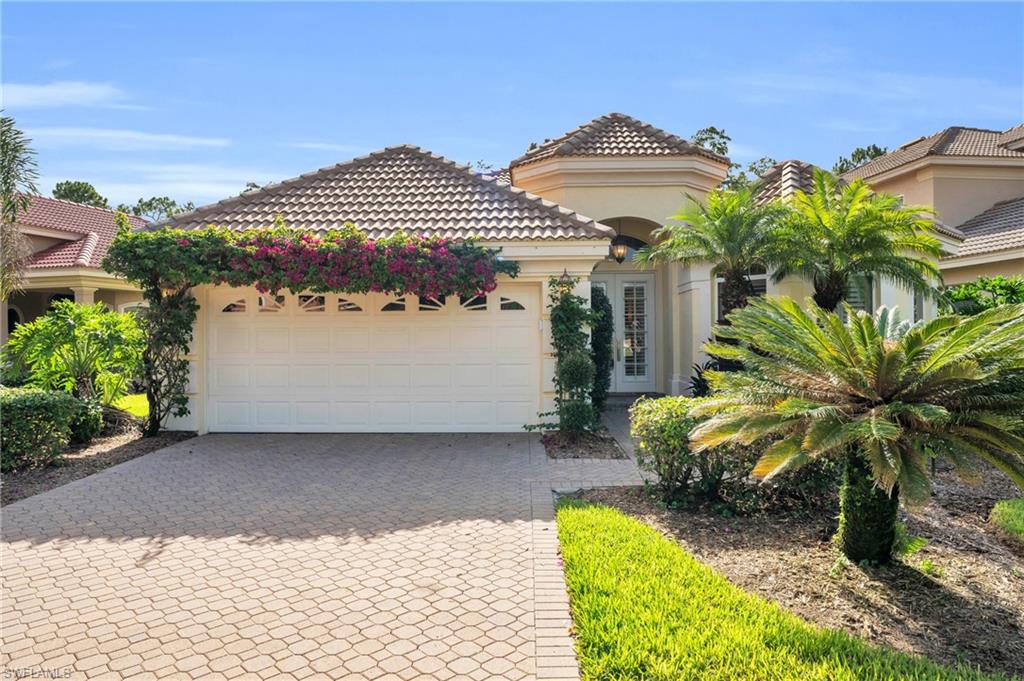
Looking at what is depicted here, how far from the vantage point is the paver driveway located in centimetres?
378

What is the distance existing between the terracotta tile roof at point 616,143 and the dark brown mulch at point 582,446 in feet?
24.4

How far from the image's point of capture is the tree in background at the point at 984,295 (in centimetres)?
1282

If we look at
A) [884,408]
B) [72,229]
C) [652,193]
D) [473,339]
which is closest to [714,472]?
[884,408]

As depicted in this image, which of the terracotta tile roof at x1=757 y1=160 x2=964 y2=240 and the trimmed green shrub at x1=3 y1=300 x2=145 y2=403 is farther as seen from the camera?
the terracotta tile roof at x1=757 y1=160 x2=964 y2=240

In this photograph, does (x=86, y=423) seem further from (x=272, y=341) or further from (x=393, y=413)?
(x=393, y=413)

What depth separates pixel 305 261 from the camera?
9.70 metres

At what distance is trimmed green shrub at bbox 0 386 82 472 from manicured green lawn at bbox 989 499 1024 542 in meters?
11.9

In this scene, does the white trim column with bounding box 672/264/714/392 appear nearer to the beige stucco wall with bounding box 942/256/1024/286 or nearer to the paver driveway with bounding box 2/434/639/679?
the paver driveway with bounding box 2/434/639/679

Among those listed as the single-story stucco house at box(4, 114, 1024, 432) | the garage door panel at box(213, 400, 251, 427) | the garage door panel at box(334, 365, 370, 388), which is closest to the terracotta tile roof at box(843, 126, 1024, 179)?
the single-story stucco house at box(4, 114, 1024, 432)

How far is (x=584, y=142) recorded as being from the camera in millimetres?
15062

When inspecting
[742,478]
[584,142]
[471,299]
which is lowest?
Result: [742,478]

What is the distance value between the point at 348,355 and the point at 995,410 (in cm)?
938

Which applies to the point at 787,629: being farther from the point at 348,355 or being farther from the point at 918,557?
the point at 348,355

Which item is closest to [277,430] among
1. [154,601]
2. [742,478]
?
[154,601]
